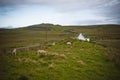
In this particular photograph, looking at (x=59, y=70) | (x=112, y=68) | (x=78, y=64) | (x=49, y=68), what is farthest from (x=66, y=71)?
(x=112, y=68)

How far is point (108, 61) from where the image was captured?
21.3 metres

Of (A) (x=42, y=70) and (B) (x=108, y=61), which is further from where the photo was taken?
(B) (x=108, y=61)

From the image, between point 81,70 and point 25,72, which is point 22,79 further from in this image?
point 81,70

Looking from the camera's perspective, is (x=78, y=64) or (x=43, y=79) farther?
(x=78, y=64)

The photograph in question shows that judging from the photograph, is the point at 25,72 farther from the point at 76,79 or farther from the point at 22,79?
the point at 76,79

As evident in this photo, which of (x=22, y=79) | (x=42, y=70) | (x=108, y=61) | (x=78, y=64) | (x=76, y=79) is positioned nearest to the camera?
(x=22, y=79)

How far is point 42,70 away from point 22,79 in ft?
8.89

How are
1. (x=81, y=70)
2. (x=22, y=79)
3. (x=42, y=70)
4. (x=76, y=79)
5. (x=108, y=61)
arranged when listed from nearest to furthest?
1. (x=22, y=79)
2. (x=76, y=79)
3. (x=42, y=70)
4. (x=81, y=70)
5. (x=108, y=61)

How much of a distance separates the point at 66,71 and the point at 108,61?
29.7 feet

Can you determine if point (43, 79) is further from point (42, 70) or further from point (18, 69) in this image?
point (18, 69)

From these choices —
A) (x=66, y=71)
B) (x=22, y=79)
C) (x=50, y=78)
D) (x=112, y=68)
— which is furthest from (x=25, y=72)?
(x=112, y=68)

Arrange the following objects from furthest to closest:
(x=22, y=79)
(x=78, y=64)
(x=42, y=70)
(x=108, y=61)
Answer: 1. (x=108, y=61)
2. (x=78, y=64)
3. (x=42, y=70)
4. (x=22, y=79)

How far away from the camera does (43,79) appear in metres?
12.6

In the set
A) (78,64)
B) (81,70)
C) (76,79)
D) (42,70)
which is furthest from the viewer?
(78,64)
